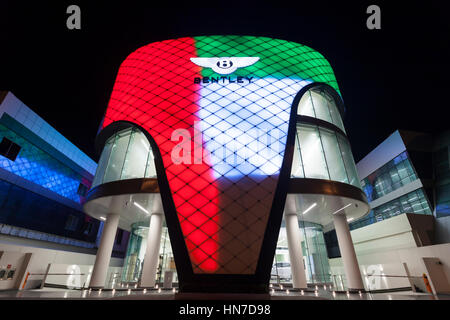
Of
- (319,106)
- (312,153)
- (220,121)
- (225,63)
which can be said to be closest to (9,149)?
(220,121)

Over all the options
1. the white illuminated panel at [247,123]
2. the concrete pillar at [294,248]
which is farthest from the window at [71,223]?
the concrete pillar at [294,248]

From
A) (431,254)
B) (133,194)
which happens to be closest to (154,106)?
(133,194)

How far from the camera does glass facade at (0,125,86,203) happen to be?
2211 cm

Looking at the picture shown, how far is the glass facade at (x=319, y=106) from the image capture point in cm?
1659

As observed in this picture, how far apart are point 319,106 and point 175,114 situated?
10933mm

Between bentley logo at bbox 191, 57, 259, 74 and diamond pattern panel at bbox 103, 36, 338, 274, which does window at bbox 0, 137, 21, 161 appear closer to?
diamond pattern panel at bbox 103, 36, 338, 274

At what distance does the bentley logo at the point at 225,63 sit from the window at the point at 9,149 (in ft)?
64.6

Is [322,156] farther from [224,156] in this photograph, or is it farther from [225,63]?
[225,63]

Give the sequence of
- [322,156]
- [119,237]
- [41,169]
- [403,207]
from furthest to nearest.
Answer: [119,237], [41,169], [403,207], [322,156]

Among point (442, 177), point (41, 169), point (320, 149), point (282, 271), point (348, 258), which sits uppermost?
point (41, 169)

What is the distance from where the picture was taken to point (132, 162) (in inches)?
585

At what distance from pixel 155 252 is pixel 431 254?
18503 millimetres

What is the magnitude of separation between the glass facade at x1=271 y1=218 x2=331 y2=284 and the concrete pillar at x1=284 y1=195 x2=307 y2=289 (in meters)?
2.72

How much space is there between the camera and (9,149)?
2175 cm
